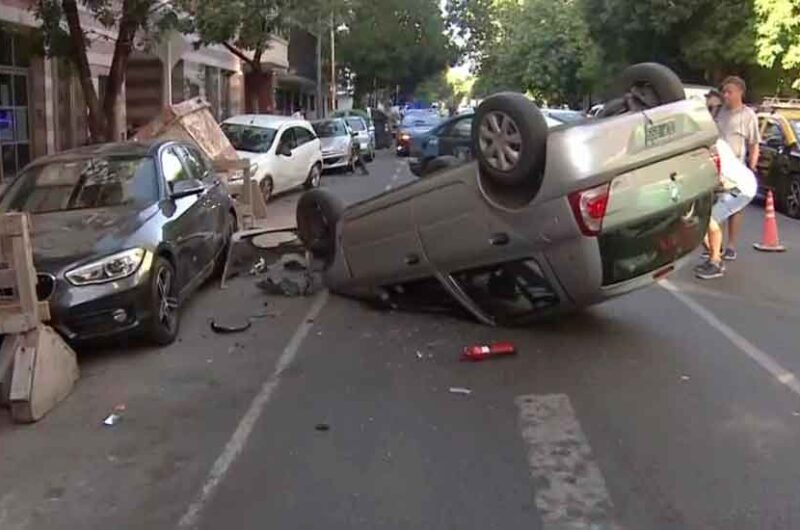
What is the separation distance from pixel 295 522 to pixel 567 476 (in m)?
1.38

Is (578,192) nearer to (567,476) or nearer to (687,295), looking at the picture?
A: (567,476)

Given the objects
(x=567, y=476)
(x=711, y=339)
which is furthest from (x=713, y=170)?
(x=567, y=476)

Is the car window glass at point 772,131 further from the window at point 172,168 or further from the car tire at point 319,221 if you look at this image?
the window at point 172,168

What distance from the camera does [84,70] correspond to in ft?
49.9

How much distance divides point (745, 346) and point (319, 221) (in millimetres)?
4269

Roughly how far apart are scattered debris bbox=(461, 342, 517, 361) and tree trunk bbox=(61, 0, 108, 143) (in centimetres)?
990

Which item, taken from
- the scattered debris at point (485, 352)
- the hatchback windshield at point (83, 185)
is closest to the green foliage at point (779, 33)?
the hatchback windshield at point (83, 185)

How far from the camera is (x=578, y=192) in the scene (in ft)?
22.7

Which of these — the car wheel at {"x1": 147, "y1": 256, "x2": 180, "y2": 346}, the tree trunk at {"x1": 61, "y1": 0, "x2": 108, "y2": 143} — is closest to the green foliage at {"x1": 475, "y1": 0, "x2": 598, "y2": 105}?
the tree trunk at {"x1": 61, "y1": 0, "x2": 108, "y2": 143}

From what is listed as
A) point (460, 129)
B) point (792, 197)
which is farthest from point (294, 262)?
point (460, 129)

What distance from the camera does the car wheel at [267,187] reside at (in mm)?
18900

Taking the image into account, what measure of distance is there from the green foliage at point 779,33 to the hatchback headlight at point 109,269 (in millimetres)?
20522

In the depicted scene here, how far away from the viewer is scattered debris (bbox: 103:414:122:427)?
6.09m

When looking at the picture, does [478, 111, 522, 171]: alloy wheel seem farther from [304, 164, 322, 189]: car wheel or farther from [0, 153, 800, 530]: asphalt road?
[304, 164, 322, 189]: car wheel
